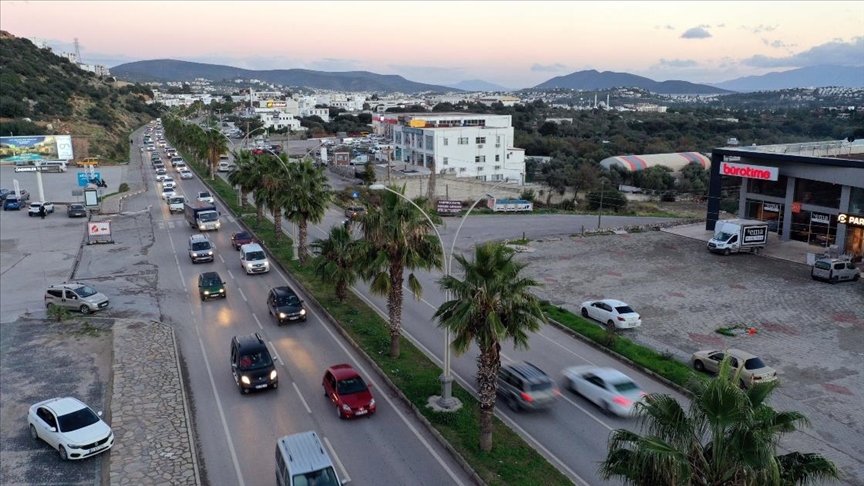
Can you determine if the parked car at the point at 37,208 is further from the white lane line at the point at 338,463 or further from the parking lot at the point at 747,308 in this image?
the white lane line at the point at 338,463

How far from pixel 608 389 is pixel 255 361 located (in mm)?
12231

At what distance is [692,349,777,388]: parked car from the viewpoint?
22.6 m

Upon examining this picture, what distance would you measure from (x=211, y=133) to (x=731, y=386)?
79025 millimetres

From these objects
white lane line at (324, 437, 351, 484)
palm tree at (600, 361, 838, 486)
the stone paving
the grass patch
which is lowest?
the grass patch

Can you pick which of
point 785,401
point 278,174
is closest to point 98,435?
point 785,401

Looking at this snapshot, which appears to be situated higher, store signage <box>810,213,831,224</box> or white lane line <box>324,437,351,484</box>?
store signage <box>810,213,831,224</box>

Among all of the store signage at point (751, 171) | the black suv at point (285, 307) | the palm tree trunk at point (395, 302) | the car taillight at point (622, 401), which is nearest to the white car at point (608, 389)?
the car taillight at point (622, 401)

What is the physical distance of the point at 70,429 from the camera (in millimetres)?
17969

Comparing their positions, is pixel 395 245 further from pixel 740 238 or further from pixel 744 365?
pixel 740 238

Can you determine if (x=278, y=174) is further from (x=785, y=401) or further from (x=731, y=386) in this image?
(x=731, y=386)

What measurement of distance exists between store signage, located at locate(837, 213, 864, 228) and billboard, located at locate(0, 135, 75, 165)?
73.3 metres

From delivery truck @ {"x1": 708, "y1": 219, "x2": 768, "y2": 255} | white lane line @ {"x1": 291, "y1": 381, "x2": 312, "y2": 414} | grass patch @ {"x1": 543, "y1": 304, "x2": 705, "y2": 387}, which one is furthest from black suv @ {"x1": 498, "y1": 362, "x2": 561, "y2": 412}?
delivery truck @ {"x1": 708, "y1": 219, "x2": 768, "y2": 255}

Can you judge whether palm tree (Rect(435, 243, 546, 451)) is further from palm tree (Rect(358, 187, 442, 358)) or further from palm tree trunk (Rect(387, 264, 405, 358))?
palm tree trunk (Rect(387, 264, 405, 358))

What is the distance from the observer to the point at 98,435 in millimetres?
17812
